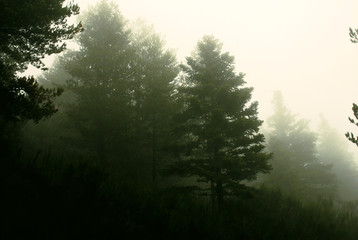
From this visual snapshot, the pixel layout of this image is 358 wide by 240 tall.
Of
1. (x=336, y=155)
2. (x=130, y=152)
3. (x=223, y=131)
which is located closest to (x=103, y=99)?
(x=130, y=152)

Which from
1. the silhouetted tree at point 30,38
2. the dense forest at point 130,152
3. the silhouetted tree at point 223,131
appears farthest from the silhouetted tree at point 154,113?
the silhouetted tree at point 30,38

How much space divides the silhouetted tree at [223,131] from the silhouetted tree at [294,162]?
7.58 m

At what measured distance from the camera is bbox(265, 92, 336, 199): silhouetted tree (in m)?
18.2

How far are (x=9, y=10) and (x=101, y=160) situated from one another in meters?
8.65

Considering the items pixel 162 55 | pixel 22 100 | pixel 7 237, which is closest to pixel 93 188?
pixel 7 237

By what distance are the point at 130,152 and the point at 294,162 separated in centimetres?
1765

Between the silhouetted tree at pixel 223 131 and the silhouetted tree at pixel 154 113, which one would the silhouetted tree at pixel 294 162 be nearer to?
the silhouetted tree at pixel 223 131

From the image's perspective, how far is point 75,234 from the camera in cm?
395

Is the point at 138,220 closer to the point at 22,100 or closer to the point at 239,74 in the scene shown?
the point at 22,100

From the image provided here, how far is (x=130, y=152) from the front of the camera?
1477cm

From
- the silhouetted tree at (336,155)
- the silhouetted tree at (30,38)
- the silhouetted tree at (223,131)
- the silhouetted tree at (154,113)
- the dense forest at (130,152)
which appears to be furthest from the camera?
the silhouetted tree at (336,155)

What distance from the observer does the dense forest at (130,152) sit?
4.79m

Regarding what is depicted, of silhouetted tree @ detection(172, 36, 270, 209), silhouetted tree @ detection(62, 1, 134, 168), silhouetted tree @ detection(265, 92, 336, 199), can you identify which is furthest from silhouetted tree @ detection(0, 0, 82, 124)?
silhouetted tree @ detection(265, 92, 336, 199)

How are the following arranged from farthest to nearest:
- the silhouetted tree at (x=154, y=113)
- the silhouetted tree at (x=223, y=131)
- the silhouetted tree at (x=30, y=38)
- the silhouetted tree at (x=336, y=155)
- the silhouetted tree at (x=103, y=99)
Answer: the silhouetted tree at (x=336, y=155), the silhouetted tree at (x=154, y=113), the silhouetted tree at (x=103, y=99), the silhouetted tree at (x=223, y=131), the silhouetted tree at (x=30, y=38)
